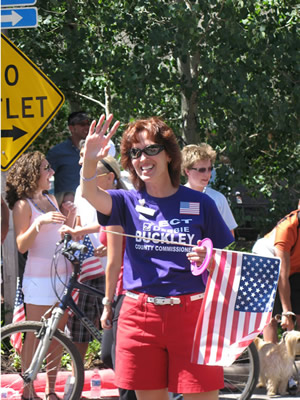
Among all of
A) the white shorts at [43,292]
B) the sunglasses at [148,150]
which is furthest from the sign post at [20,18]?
the sunglasses at [148,150]

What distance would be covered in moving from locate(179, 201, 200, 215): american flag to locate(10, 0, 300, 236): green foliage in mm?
5049

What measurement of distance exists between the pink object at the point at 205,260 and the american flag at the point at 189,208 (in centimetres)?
18

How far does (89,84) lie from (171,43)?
1.12m

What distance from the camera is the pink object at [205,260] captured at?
4272mm

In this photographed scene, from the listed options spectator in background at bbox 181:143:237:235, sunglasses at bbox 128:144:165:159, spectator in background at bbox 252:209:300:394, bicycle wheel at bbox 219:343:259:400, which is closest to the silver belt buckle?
sunglasses at bbox 128:144:165:159

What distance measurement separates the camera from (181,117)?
10445mm

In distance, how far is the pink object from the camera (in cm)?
427

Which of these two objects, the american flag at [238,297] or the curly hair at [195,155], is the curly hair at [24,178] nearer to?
the curly hair at [195,155]

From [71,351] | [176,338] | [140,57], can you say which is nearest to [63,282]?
[71,351]

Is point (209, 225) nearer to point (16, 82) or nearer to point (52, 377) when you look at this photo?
point (52, 377)

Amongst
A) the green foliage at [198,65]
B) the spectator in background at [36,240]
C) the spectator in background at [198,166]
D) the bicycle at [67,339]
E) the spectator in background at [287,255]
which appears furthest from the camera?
the green foliage at [198,65]

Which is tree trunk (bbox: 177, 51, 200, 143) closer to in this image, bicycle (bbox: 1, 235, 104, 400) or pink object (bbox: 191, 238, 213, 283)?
bicycle (bbox: 1, 235, 104, 400)

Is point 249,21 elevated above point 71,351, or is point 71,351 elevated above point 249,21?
point 249,21

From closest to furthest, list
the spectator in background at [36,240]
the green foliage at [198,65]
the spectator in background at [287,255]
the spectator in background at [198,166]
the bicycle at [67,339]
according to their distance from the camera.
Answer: the bicycle at [67,339], the spectator in background at [36,240], the spectator in background at [198,166], the spectator in background at [287,255], the green foliage at [198,65]
